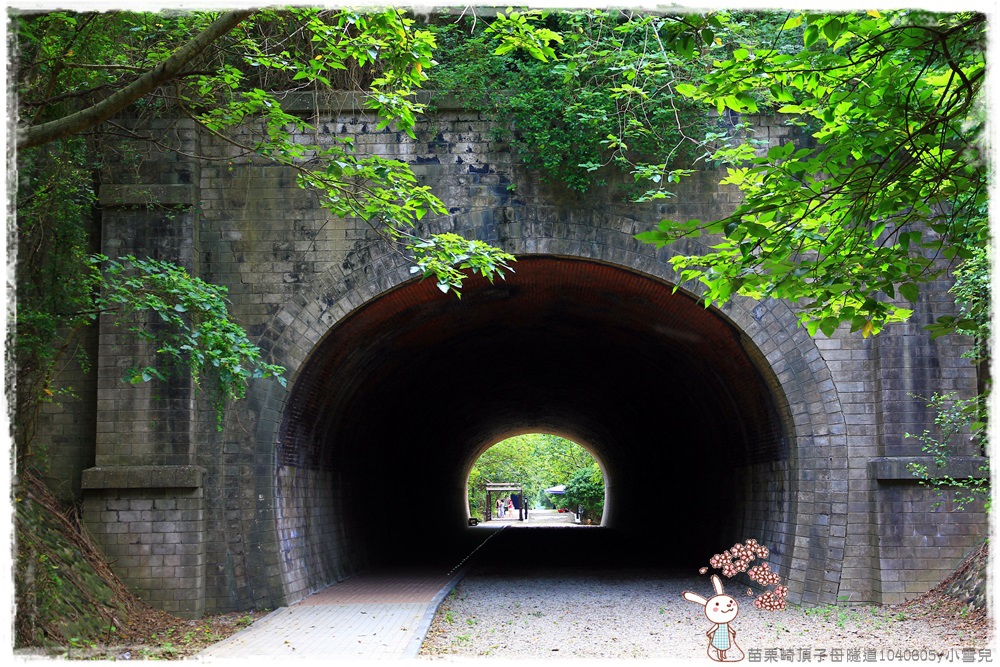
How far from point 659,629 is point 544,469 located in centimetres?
4965

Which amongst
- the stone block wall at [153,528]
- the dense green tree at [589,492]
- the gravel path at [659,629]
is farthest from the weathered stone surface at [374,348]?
the dense green tree at [589,492]

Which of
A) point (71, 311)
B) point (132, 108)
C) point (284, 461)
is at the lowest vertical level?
point (284, 461)

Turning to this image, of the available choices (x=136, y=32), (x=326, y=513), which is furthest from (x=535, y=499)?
(x=136, y=32)

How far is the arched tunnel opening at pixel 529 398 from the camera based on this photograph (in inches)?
494

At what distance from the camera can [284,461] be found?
12.4m

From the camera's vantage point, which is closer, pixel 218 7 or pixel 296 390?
pixel 218 7

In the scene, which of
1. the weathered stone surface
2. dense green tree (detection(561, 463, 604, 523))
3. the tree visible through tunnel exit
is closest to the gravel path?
the weathered stone surface

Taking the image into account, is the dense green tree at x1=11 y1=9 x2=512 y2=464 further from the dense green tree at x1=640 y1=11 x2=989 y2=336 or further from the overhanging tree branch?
the dense green tree at x1=640 y1=11 x2=989 y2=336

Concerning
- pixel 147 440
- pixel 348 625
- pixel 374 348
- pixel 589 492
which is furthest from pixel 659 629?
pixel 589 492

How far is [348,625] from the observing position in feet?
33.8

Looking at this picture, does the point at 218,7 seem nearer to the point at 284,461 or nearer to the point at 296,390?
the point at 296,390

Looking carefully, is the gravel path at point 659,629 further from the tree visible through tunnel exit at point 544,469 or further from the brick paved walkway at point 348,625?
the tree visible through tunnel exit at point 544,469

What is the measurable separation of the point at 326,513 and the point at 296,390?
3110 mm

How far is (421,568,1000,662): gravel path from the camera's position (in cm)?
884
